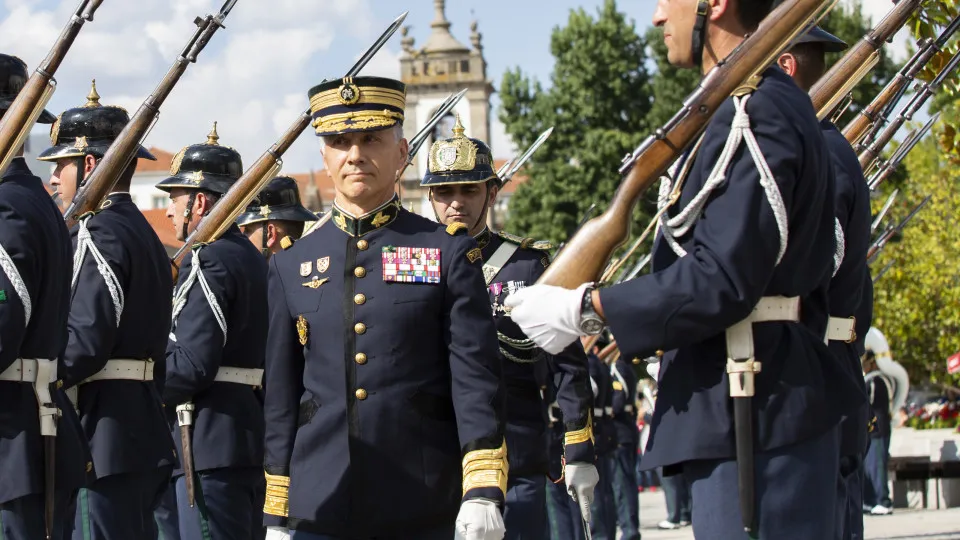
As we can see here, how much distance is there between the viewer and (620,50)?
4400 centimetres

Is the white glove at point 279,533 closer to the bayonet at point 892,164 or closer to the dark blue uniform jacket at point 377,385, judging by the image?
the dark blue uniform jacket at point 377,385

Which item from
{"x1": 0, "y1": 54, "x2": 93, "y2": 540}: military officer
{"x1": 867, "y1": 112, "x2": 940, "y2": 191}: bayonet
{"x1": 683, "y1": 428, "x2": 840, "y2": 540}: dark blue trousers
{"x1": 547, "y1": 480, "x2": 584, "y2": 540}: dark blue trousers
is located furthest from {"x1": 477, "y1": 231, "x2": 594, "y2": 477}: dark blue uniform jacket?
{"x1": 867, "y1": 112, "x2": 940, "y2": 191}: bayonet

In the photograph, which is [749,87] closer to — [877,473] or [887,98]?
[887,98]

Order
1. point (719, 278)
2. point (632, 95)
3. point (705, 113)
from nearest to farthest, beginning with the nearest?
point (719, 278) → point (705, 113) → point (632, 95)

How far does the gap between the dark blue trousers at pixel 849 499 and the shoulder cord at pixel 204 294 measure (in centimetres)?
318

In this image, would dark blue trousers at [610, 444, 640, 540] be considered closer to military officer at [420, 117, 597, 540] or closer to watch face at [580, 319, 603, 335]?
military officer at [420, 117, 597, 540]

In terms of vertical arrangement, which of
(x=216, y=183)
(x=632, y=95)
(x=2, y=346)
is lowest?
(x=2, y=346)

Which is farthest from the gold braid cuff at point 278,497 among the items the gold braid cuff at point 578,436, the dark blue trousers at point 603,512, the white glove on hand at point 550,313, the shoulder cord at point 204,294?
the dark blue trousers at point 603,512

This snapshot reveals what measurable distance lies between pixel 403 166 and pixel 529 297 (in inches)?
58.2

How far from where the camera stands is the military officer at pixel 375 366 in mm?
4715

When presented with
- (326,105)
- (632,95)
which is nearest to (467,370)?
(326,105)

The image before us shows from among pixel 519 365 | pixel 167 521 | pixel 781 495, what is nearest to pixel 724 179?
pixel 781 495

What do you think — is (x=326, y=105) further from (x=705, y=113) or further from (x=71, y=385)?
(x=71, y=385)

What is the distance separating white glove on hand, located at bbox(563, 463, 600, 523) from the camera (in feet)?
22.1
